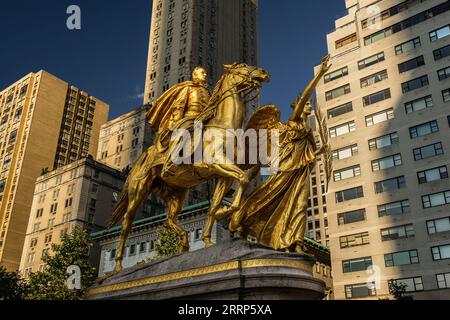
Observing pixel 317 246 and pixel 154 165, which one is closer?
pixel 154 165

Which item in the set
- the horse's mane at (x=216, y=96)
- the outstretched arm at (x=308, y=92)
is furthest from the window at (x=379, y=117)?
the horse's mane at (x=216, y=96)

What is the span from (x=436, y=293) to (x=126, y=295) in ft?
136

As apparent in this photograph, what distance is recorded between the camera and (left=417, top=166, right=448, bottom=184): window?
167 feet

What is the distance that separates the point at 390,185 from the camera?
5431 centimetres

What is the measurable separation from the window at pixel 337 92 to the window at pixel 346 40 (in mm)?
7280

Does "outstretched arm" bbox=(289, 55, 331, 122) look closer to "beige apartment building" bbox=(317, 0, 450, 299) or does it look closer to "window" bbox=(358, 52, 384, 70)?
"beige apartment building" bbox=(317, 0, 450, 299)

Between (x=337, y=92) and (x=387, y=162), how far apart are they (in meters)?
12.3

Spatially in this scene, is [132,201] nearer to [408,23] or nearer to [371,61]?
[371,61]

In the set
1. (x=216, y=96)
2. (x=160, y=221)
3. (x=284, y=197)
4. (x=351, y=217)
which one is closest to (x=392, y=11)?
(x=351, y=217)

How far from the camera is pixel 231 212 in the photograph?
12531 millimetres

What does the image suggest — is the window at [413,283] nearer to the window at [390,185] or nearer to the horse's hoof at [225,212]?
the window at [390,185]

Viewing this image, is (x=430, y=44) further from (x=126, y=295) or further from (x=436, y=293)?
(x=126, y=295)

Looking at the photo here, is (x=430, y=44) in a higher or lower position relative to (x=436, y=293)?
higher
